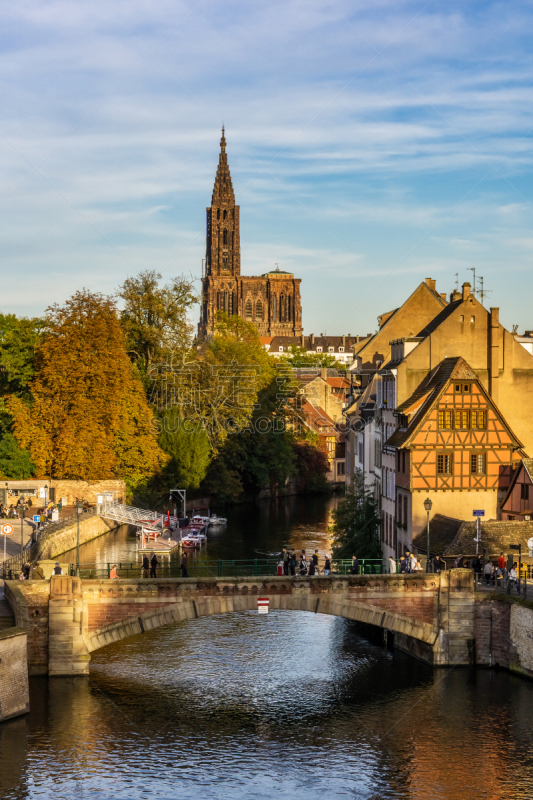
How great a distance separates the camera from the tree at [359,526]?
53312 millimetres

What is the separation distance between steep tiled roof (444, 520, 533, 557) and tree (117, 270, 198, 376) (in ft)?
152

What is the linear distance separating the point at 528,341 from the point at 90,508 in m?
33.3

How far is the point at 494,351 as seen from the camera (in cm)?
5022

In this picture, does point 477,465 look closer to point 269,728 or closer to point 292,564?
point 292,564

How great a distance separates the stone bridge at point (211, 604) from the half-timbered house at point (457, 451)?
→ 7.25 meters

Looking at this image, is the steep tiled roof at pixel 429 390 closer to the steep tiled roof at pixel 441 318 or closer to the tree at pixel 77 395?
the steep tiled roof at pixel 441 318

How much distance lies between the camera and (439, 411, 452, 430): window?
156 feet

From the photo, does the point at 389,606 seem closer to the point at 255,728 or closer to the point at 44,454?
the point at 255,728

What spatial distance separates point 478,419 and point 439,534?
6161 mm

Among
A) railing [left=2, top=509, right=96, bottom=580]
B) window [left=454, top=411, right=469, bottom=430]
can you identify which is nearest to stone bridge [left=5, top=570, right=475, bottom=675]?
railing [left=2, top=509, right=96, bottom=580]

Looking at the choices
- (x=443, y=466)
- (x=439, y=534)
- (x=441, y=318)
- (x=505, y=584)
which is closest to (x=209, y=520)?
(x=441, y=318)

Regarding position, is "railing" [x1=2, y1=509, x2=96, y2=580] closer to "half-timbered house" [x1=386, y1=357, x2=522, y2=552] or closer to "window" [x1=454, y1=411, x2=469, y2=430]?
"half-timbered house" [x1=386, y1=357, x2=522, y2=552]

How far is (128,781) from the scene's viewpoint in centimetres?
2950

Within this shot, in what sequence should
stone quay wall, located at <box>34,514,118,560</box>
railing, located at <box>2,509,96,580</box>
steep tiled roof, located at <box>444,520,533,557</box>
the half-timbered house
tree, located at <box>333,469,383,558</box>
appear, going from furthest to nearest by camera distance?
stone quay wall, located at <box>34,514,118,560</box>, tree, located at <box>333,469,383,558</box>, the half-timbered house, railing, located at <box>2,509,96,580</box>, steep tiled roof, located at <box>444,520,533,557</box>
